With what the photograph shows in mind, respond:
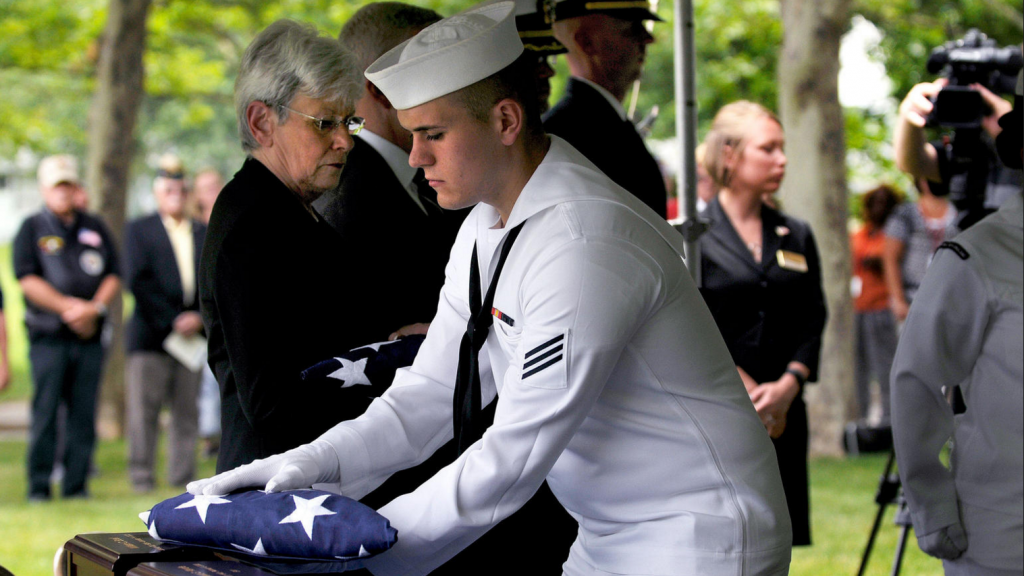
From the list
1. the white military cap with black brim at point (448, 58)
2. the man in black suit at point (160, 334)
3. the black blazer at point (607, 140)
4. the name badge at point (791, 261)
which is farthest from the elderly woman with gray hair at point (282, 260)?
the man in black suit at point (160, 334)

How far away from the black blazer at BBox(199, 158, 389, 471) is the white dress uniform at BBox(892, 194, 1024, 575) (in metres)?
1.22

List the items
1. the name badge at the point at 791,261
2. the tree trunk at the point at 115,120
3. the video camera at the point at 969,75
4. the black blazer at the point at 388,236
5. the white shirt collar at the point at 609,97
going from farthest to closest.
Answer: the tree trunk at the point at 115,120, the name badge at the point at 791,261, the white shirt collar at the point at 609,97, the video camera at the point at 969,75, the black blazer at the point at 388,236

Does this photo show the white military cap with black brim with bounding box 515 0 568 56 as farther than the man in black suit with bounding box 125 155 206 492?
No

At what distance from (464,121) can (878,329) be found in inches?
314

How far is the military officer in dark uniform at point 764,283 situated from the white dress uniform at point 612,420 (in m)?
2.19

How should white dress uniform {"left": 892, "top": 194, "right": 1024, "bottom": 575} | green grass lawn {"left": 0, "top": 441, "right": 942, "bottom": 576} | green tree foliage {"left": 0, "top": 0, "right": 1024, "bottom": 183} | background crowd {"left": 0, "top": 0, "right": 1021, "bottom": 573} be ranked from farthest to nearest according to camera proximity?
green tree foliage {"left": 0, "top": 0, "right": 1024, "bottom": 183}, green grass lawn {"left": 0, "top": 441, "right": 942, "bottom": 576}, background crowd {"left": 0, "top": 0, "right": 1021, "bottom": 573}, white dress uniform {"left": 892, "top": 194, "right": 1024, "bottom": 575}

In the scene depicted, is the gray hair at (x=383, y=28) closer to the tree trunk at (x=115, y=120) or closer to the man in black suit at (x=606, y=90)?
the man in black suit at (x=606, y=90)

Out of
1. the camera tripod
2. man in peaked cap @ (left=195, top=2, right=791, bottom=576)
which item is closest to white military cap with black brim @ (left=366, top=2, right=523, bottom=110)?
man in peaked cap @ (left=195, top=2, right=791, bottom=576)

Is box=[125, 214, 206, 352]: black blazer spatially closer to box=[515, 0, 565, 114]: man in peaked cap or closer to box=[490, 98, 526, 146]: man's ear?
box=[515, 0, 565, 114]: man in peaked cap

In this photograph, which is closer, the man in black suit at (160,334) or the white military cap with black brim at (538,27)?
the white military cap with black brim at (538,27)

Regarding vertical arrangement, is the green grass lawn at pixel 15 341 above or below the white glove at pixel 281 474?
below

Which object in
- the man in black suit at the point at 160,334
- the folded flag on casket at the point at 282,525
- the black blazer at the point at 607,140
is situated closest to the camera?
the folded flag on casket at the point at 282,525

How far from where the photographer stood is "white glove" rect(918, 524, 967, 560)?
2414 mm

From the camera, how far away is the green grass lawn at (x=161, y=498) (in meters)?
5.30
